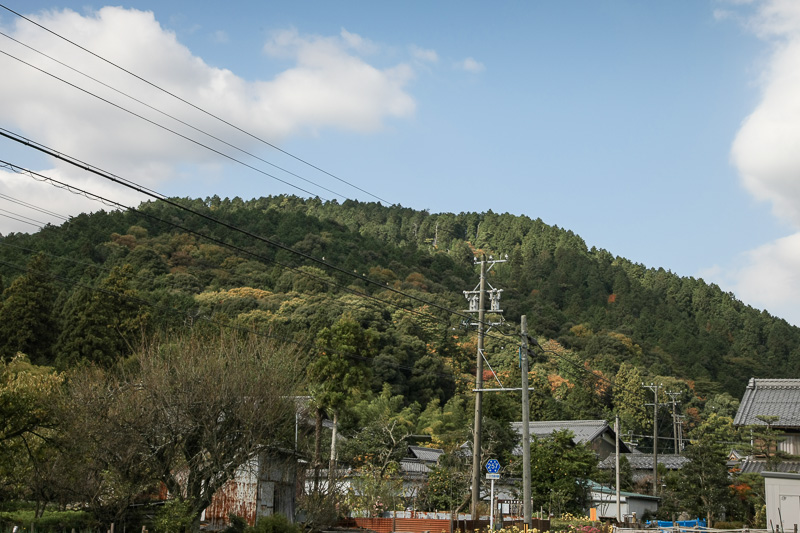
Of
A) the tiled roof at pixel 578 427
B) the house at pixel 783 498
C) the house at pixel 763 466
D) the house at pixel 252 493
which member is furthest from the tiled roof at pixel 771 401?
the tiled roof at pixel 578 427

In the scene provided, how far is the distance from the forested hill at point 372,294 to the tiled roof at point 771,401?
16855mm

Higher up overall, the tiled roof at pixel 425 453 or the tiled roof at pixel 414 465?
the tiled roof at pixel 425 453

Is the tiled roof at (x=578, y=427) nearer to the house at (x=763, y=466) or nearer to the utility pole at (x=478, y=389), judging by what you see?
the house at (x=763, y=466)

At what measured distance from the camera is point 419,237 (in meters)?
152

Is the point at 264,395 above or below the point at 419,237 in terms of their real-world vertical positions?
below

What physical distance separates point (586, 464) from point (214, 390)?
2085 centimetres

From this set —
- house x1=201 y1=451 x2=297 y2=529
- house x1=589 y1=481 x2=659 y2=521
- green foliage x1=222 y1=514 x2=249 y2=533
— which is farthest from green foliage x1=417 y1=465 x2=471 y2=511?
green foliage x1=222 y1=514 x2=249 y2=533

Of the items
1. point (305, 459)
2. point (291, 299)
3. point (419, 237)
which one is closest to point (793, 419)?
point (305, 459)

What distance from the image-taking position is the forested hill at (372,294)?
2028 inches

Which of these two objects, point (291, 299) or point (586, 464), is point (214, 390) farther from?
point (291, 299)

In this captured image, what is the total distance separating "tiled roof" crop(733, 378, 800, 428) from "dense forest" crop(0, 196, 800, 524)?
25.1 feet

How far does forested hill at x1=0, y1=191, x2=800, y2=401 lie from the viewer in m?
51.5

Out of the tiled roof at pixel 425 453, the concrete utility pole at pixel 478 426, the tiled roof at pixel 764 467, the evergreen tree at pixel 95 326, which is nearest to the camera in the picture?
the concrete utility pole at pixel 478 426

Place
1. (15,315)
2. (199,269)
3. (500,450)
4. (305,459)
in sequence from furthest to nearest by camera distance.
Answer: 1. (199,269)
2. (15,315)
3. (500,450)
4. (305,459)
